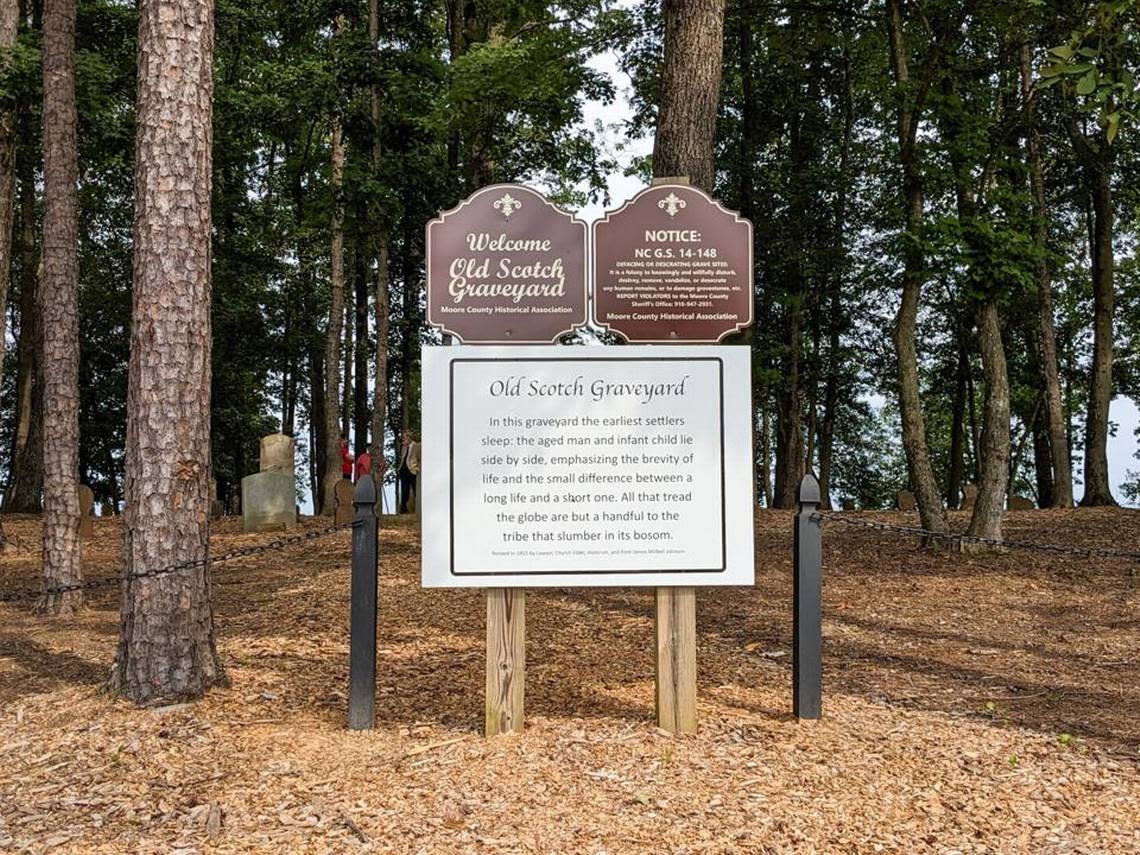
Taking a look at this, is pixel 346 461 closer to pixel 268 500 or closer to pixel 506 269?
pixel 268 500

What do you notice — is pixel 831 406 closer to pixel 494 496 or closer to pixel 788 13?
pixel 788 13

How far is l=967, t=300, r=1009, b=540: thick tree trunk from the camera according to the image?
1065 centimetres

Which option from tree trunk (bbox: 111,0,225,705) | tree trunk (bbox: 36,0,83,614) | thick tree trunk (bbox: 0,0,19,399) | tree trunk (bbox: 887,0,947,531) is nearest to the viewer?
tree trunk (bbox: 111,0,225,705)

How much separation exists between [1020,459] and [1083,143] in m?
15.4

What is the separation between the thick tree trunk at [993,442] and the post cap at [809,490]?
638 centimetres

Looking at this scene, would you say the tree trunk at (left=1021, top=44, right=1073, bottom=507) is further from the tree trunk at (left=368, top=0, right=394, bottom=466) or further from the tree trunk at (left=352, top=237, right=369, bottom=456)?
the tree trunk at (left=352, top=237, right=369, bottom=456)

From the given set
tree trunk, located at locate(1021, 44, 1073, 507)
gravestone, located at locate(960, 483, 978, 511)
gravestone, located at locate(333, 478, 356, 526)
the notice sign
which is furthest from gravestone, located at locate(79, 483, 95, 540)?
tree trunk, located at locate(1021, 44, 1073, 507)

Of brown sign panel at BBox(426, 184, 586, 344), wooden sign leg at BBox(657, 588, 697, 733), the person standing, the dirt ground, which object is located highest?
brown sign panel at BBox(426, 184, 586, 344)

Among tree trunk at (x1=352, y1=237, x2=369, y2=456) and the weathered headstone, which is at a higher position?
tree trunk at (x1=352, y1=237, x2=369, y2=456)

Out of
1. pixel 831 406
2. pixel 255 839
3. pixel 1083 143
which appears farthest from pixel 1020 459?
pixel 255 839

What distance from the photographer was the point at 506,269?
492cm

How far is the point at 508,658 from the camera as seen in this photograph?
503 centimetres

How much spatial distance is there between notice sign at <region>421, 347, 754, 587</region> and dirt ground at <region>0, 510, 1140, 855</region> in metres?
0.91

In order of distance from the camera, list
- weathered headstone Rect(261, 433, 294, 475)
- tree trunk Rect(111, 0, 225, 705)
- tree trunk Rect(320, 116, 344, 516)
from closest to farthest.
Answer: tree trunk Rect(111, 0, 225, 705) → weathered headstone Rect(261, 433, 294, 475) → tree trunk Rect(320, 116, 344, 516)
